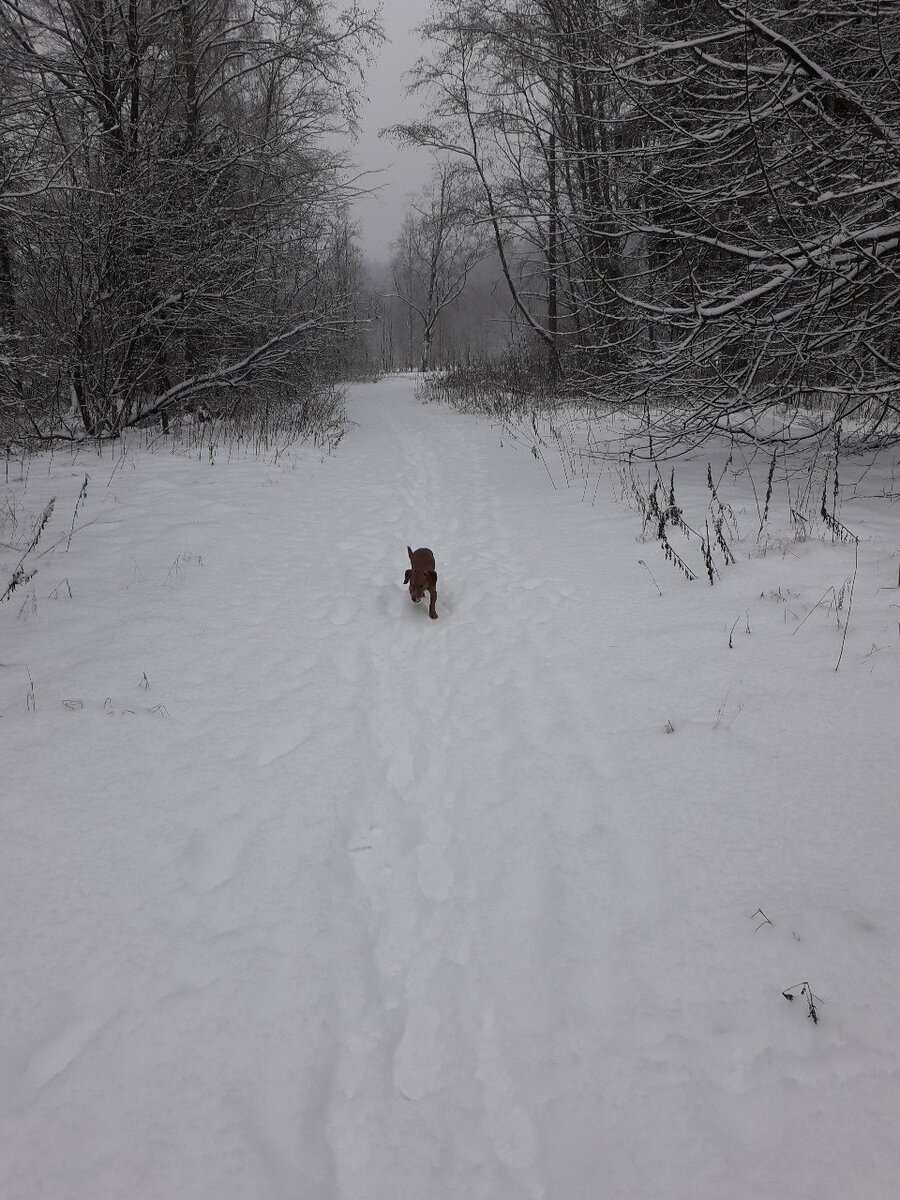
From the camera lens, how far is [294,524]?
5797 millimetres

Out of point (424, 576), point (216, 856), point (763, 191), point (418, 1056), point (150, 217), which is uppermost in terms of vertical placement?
point (150, 217)

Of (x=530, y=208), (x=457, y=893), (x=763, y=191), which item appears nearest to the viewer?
(x=457, y=893)

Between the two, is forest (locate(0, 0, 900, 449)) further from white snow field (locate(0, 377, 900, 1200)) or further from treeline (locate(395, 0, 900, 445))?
white snow field (locate(0, 377, 900, 1200))

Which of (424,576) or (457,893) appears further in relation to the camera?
(424,576)

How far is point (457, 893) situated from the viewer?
6.47 feet

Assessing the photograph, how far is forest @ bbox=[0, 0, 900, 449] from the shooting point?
4047 millimetres

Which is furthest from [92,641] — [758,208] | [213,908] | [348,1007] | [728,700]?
[758,208]

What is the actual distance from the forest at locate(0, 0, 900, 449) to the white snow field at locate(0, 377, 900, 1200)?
2.04 meters

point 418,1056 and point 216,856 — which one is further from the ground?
point 216,856

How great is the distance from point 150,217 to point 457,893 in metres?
9.33

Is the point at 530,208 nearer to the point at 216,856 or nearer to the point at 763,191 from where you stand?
the point at 763,191

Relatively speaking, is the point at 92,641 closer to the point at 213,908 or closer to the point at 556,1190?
the point at 213,908

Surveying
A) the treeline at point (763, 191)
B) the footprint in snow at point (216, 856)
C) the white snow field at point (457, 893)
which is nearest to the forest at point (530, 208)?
the treeline at point (763, 191)

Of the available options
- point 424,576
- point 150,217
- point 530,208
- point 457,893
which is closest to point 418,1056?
point 457,893
